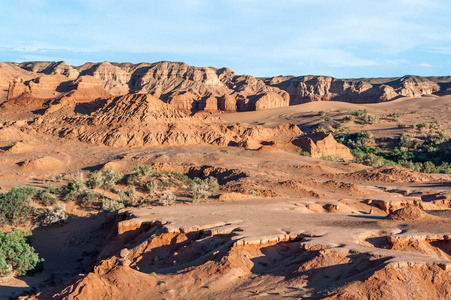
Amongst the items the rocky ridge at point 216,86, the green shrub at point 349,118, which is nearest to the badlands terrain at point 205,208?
the green shrub at point 349,118

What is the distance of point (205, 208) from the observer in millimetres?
13969

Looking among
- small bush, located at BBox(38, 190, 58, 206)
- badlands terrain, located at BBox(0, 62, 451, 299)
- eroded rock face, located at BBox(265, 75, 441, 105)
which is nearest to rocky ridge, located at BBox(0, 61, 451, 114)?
eroded rock face, located at BBox(265, 75, 441, 105)

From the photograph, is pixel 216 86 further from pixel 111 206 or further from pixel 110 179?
pixel 111 206

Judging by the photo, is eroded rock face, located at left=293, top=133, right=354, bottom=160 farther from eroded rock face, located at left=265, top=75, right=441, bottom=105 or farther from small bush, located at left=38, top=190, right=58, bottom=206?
eroded rock face, located at left=265, top=75, right=441, bottom=105

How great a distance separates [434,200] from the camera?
16.4m

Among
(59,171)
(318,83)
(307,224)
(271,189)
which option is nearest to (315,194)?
(271,189)

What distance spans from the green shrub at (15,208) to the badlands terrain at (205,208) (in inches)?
1.8

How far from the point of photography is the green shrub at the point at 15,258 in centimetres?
1015

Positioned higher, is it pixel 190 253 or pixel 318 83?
pixel 318 83

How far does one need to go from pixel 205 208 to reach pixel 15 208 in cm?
659

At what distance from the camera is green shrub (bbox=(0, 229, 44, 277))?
33.3 feet

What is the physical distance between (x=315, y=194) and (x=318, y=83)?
89.9 m

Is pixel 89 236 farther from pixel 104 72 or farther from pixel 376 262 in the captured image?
pixel 104 72

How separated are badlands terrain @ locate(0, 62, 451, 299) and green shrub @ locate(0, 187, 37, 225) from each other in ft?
0.15
